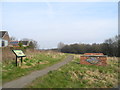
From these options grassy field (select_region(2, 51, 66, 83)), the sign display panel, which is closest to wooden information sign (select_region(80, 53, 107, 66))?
the sign display panel

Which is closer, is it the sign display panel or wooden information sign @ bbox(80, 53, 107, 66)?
wooden information sign @ bbox(80, 53, 107, 66)

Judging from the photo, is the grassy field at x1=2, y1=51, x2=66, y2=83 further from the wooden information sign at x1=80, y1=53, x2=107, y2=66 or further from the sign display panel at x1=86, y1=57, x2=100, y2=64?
the sign display panel at x1=86, y1=57, x2=100, y2=64

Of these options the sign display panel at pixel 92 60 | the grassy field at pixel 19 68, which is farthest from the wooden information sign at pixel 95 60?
the grassy field at pixel 19 68

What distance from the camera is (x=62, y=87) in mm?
7148

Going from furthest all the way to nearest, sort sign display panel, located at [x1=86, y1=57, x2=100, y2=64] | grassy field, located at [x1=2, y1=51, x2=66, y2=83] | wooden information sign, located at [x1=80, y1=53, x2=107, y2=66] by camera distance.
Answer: sign display panel, located at [x1=86, y1=57, x2=100, y2=64], wooden information sign, located at [x1=80, y1=53, x2=107, y2=66], grassy field, located at [x1=2, y1=51, x2=66, y2=83]

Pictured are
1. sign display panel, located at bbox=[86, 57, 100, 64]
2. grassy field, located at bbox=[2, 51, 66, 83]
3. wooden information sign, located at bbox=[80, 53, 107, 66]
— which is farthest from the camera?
sign display panel, located at bbox=[86, 57, 100, 64]

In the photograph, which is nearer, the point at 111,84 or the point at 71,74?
the point at 111,84

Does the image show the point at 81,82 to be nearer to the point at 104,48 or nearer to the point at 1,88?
the point at 1,88

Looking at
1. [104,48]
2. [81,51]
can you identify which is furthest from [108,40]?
[81,51]

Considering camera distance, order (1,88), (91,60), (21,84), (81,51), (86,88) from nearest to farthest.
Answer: (1,88), (21,84), (86,88), (91,60), (81,51)

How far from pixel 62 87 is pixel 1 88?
132 inches

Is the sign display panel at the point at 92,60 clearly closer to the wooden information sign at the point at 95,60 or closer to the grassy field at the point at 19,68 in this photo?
the wooden information sign at the point at 95,60

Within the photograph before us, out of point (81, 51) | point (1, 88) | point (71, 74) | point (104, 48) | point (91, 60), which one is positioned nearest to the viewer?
point (1, 88)

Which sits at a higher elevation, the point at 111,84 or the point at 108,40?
the point at 108,40
